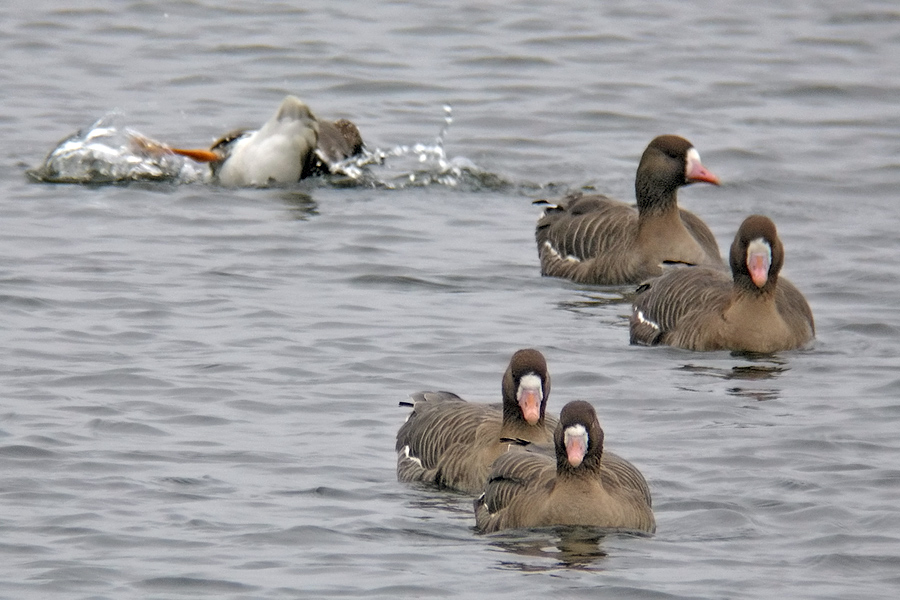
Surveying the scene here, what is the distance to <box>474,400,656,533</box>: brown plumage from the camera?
889 centimetres

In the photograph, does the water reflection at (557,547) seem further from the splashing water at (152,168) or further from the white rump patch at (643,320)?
the splashing water at (152,168)

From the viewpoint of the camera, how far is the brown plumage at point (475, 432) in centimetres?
970

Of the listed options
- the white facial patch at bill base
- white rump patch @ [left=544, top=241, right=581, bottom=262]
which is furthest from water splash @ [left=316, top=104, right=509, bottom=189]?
the white facial patch at bill base

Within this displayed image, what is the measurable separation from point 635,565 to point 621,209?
7728mm

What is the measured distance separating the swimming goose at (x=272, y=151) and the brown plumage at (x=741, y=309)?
5695 mm

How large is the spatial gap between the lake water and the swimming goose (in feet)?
0.77

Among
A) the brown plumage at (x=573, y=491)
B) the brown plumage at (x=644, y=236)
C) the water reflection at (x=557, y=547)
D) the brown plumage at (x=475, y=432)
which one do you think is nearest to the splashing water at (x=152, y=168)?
the brown plumage at (x=644, y=236)

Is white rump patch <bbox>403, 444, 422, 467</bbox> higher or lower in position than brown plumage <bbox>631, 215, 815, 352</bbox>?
lower

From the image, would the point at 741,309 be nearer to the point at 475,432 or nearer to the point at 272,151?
the point at 475,432

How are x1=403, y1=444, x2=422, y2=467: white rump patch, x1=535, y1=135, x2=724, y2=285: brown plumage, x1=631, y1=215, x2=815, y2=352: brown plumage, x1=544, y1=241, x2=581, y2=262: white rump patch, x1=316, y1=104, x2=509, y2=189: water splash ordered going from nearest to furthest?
x1=403, y1=444, x2=422, y2=467: white rump patch
x1=631, y1=215, x2=815, y2=352: brown plumage
x1=535, y1=135, x2=724, y2=285: brown plumage
x1=544, y1=241, x2=581, y2=262: white rump patch
x1=316, y1=104, x2=509, y2=189: water splash

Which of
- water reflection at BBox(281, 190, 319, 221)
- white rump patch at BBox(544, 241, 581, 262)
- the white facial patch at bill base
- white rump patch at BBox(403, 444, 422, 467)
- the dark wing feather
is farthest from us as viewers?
water reflection at BBox(281, 190, 319, 221)

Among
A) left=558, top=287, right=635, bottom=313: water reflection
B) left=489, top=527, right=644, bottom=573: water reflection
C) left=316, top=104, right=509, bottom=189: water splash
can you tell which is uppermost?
left=316, top=104, right=509, bottom=189: water splash

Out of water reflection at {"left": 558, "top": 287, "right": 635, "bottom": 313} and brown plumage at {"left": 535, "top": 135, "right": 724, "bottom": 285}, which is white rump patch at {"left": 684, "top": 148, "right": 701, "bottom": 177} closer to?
brown plumage at {"left": 535, "top": 135, "right": 724, "bottom": 285}

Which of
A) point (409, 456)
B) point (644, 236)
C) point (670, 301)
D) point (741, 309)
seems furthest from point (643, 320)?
point (409, 456)
